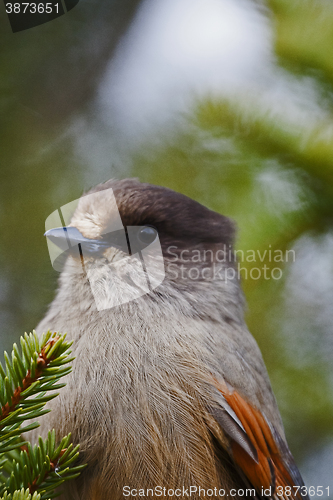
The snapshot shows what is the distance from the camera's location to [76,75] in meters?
0.90

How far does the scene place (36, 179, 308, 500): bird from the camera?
71cm

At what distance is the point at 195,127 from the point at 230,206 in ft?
0.67

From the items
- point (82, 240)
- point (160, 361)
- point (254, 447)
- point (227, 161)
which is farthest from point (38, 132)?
point (254, 447)

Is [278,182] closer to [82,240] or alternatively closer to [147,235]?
[147,235]

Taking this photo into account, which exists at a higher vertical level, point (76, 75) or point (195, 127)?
point (76, 75)

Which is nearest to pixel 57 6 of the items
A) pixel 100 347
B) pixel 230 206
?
pixel 230 206

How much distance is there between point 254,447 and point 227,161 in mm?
618

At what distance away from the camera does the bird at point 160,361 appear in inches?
27.8

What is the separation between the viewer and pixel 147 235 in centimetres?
85

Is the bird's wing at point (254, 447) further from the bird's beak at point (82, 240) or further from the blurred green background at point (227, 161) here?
the bird's beak at point (82, 240)

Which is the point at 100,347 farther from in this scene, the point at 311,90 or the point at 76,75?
the point at 311,90

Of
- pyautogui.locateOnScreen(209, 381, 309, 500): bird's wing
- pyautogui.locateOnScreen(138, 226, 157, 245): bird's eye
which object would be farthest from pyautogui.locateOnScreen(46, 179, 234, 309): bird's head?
pyautogui.locateOnScreen(209, 381, 309, 500): bird's wing

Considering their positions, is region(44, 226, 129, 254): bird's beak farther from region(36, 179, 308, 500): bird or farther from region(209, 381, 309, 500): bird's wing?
region(209, 381, 309, 500): bird's wing

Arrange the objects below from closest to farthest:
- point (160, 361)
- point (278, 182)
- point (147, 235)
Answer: point (160, 361)
point (147, 235)
point (278, 182)
